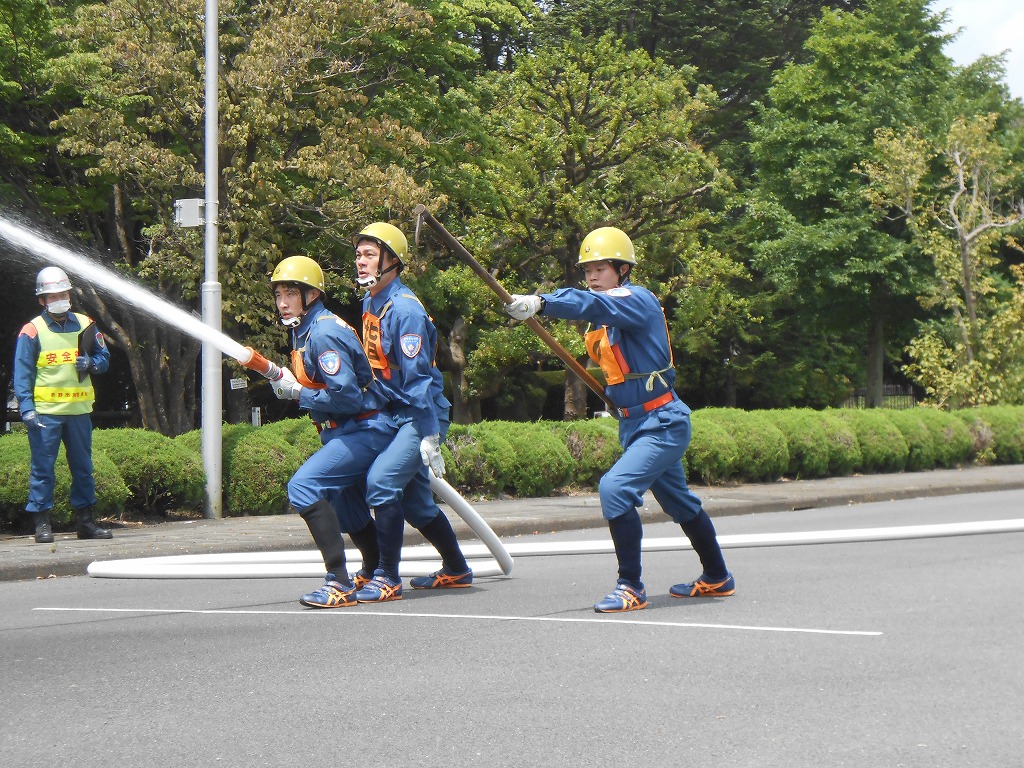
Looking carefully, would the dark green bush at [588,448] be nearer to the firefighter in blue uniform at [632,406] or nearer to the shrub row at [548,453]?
the shrub row at [548,453]

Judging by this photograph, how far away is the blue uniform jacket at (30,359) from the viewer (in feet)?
36.4

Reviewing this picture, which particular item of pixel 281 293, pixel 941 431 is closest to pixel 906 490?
pixel 941 431

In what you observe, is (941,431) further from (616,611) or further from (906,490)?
(616,611)

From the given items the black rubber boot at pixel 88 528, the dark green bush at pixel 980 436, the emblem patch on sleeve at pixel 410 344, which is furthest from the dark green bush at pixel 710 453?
the emblem patch on sleeve at pixel 410 344

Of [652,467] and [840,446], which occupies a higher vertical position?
[652,467]

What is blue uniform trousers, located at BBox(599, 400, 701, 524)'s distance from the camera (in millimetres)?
7250

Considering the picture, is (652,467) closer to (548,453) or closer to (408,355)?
(408,355)

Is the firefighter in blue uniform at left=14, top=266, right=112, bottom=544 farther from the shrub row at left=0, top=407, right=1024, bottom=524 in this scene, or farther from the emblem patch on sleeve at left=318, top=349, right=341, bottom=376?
the emblem patch on sleeve at left=318, top=349, right=341, bottom=376

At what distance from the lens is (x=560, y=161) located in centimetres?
2569

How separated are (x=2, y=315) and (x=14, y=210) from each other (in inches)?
254

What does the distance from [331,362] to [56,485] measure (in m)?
5.22

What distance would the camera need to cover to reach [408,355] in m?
7.65

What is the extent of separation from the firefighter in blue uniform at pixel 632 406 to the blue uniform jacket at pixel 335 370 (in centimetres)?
132

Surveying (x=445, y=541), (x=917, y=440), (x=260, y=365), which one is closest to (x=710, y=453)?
(x=917, y=440)
